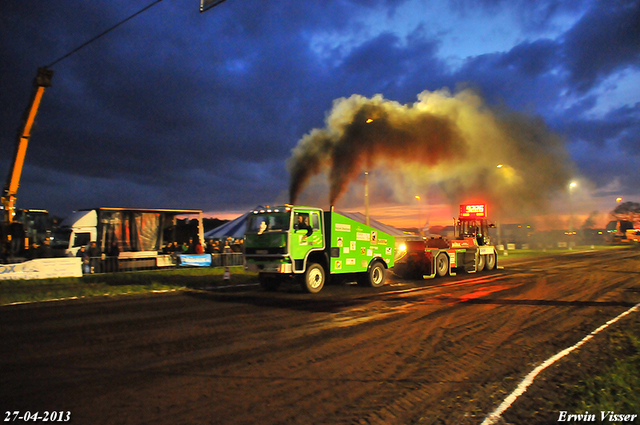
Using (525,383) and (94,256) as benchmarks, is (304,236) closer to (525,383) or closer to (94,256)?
(525,383)

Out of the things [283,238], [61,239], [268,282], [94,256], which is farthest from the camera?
[61,239]

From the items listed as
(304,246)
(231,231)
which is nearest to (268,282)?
Answer: (304,246)

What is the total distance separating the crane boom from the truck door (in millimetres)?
12831

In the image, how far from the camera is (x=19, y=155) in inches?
720

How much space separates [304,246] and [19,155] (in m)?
14.6

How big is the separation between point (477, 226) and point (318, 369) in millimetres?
18902

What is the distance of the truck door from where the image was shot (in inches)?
485

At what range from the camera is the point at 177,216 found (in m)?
23.6

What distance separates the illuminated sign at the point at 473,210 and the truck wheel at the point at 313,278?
12.3 metres

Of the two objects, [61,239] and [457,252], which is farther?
[61,239]

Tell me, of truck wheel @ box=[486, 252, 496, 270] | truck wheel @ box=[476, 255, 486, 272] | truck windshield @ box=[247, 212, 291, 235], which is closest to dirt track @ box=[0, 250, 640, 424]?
truck windshield @ box=[247, 212, 291, 235]

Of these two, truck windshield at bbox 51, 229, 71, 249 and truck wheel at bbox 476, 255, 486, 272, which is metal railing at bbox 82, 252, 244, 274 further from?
truck wheel at bbox 476, 255, 486, 272

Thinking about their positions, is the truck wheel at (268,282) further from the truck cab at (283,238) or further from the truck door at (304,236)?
the truck door at (304,236)

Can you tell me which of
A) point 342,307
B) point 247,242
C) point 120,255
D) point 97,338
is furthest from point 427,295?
point 120,255
